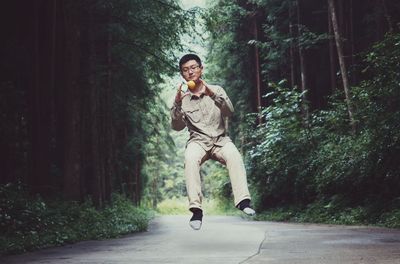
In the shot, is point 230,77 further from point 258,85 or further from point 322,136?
point 322,136

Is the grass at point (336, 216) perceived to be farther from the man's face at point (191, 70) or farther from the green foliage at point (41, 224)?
the man's face at point (191, 70)

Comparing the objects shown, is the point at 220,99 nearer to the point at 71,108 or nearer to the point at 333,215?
the point at 71,108

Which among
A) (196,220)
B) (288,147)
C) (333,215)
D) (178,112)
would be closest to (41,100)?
(288,147)

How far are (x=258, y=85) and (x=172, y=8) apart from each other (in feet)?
47.8

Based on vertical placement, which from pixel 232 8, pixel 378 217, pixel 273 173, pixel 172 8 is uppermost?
pixel 232 8

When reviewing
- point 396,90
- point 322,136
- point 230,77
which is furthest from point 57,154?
point 230,77

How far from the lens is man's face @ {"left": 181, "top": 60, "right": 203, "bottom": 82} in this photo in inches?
194

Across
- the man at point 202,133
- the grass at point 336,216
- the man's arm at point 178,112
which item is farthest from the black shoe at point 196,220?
the grass at point 336,216

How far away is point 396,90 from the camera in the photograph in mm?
11250

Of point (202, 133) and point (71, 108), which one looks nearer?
point (202, 133)

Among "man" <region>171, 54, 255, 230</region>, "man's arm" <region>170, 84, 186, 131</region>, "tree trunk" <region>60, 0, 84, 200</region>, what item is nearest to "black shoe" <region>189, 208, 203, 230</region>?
"man" <region>171, 54, 255, 230</region>

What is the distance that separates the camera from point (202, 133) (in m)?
5.03

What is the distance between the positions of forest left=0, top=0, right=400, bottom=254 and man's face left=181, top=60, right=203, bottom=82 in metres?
4.59

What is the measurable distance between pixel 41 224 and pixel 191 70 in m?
6.79
